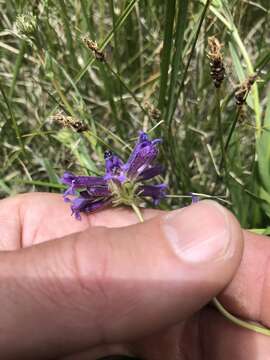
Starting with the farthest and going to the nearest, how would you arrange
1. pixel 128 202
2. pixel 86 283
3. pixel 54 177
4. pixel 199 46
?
pixel 199 46, pixel 54 177, pixel 128 202, pixel 86 283

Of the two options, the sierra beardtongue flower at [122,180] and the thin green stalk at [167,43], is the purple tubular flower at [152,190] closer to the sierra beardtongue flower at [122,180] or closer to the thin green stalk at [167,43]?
the sierra beardtongue flower at [122,180]

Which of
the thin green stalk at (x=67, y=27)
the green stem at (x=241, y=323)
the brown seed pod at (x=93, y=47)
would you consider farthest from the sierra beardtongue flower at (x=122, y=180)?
the thin green stalk at (x=67, y=27)

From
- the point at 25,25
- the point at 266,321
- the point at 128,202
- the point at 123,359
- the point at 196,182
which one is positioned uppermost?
the point at 25,25

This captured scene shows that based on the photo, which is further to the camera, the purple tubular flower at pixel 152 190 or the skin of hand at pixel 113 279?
the purple tubular flower at pixel 152 190

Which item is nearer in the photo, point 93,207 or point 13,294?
point 13,294

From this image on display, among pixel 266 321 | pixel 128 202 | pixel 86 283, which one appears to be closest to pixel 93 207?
pixel 128 202

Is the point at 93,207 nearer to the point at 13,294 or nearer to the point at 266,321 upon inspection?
the point at 13,294
